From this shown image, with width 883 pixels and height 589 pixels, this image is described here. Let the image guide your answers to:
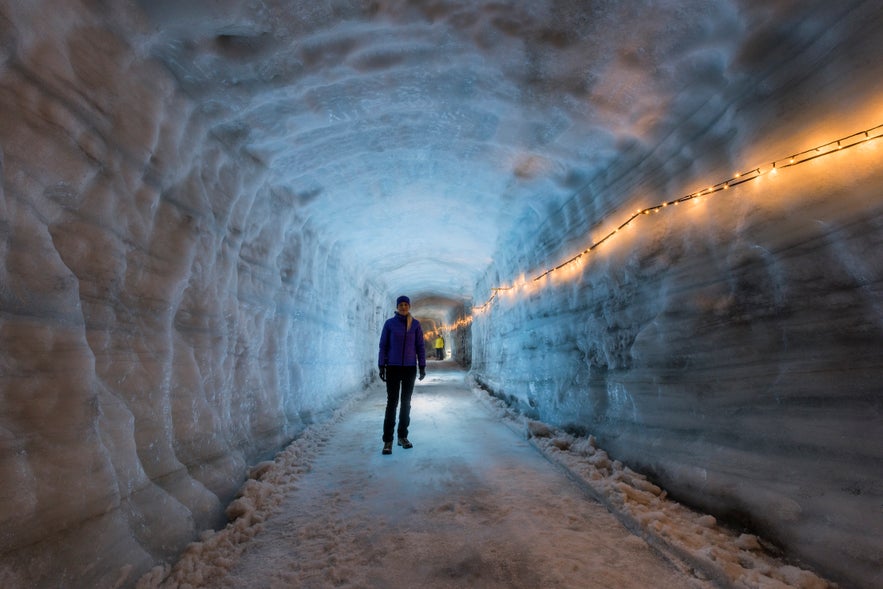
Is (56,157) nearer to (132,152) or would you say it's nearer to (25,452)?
(132,152)

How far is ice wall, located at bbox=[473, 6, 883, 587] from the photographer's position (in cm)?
206

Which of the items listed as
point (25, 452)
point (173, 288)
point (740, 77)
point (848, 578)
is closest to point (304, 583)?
point (25, 452)

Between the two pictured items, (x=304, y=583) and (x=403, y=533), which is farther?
(x=403, y=533)

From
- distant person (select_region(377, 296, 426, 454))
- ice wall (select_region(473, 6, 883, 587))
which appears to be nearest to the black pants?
distant person (select_region(377, 296, 426, 454))

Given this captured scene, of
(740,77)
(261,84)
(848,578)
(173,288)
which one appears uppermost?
(261,84)

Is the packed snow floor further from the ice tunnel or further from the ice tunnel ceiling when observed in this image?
the ice tunnel ceiling

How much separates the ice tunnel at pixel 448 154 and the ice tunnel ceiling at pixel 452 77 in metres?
0.02

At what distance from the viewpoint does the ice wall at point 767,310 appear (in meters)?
2.06

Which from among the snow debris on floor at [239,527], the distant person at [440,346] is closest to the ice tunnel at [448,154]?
the snow debris on floor at [239,527]

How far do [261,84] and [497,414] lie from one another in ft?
20.6

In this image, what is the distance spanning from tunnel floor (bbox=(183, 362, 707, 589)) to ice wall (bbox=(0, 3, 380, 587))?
70cm

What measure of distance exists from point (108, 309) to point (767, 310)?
431cm

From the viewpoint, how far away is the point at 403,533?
2705 millimetres

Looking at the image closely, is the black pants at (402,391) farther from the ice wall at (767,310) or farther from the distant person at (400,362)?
the ice wall at (767,310)
